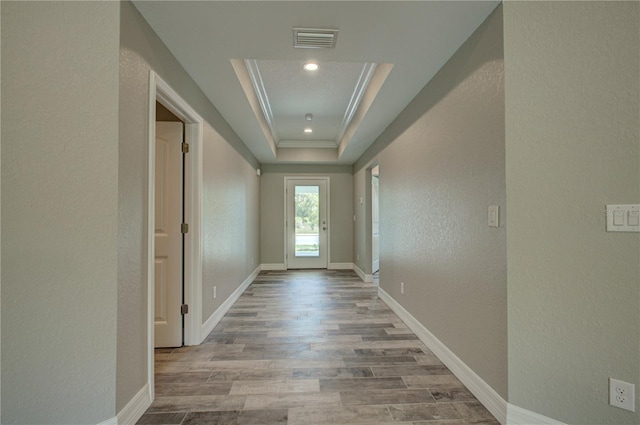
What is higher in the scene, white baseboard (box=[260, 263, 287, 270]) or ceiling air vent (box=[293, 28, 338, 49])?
ceiling air vent (box=[293, 28, 338, 49])

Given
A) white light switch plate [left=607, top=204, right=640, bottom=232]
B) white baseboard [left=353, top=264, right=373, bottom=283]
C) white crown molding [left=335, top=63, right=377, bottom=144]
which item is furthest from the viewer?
white baseboard [left=353, top=264, right=373, bottom=283]

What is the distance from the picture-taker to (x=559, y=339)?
4.92 ft

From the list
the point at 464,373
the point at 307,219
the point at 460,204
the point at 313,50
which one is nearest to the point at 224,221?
the point at 313,50

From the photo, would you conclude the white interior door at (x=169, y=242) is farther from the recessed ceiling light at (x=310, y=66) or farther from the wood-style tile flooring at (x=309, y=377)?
the recessed ceiling light at (x=310, y=66)

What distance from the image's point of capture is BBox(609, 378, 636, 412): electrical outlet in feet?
4.53

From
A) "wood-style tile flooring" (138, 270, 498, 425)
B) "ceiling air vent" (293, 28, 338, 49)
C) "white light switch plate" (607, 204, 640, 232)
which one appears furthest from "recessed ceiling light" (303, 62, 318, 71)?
"wood-style tile flooring" (138, 270, 498, 425)

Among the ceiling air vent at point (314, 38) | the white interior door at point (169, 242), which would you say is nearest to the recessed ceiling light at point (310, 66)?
the ceiling air vent at point (314, 38)

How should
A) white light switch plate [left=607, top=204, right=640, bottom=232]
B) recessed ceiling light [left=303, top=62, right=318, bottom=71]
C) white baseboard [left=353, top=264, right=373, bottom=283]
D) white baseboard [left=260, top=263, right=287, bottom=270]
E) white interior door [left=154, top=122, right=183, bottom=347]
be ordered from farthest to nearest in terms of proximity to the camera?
white baseboard [left=260, top=263, right=287, bottom=270] → white baseboard [left=353, top=264, right=373, bottom=283] → recessed ceiling light [left=303, top=62, right=318, bottom=71] → white interior door [left=154, top=122, right=183, bottom=347] → white light switch plate [left=607, top=204, right=640, bottom=232]

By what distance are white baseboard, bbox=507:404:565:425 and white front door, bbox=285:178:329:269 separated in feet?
16.8

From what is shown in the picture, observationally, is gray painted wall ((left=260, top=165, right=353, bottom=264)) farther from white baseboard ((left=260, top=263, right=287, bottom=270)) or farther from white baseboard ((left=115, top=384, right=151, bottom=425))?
white baseboard ((left=115, top=384, right=151, bottom=425))

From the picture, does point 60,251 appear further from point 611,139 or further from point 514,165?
point 611,139

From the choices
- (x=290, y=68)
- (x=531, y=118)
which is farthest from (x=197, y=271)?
(x=531, y=118)

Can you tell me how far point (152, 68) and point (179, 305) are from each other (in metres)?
1.90

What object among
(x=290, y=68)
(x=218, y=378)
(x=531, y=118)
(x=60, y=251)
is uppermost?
(x=290, y=68)
